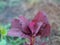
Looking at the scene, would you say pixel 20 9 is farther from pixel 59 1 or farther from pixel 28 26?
pixel 28 26

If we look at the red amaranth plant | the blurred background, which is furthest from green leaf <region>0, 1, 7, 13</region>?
the red amaranth plant

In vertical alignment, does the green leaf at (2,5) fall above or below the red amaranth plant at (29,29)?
above

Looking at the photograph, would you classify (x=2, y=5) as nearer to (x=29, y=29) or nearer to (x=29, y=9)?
(x=29, y=9)

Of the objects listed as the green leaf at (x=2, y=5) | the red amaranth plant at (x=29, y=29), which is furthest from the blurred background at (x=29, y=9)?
the red amaranth plant at (x=29, y=29)

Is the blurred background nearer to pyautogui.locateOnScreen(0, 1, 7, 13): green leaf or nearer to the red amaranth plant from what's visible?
pyautogui.locateOnScreen(0, 1, 7, 13): green leaf

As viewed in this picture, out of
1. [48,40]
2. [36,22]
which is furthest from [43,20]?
[48,40]

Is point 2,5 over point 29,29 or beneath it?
over

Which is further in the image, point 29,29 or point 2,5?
point 2,5

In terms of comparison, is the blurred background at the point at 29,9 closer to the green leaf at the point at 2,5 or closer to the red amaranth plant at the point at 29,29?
the green leaf at the point at 2,5

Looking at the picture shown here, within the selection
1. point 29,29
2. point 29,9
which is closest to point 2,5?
point 29,9
